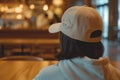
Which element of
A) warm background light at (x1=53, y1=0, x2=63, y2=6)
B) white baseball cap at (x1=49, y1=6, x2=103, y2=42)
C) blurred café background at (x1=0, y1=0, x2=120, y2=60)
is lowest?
blurred café background at (x1=0, y1=0, x2=120, y2=60)

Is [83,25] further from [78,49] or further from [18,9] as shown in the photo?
[18,9]

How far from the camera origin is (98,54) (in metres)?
0.96

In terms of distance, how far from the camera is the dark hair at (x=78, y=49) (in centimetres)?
94

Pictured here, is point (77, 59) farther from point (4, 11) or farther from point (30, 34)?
point (4, 11)

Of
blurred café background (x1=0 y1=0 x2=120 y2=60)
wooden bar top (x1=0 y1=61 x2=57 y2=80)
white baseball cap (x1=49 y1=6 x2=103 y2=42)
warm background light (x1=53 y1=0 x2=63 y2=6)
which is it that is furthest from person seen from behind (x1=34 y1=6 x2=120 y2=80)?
warm background light (x1=53 y1=0 x2=63 y2=6)

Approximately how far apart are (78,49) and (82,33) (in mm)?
60

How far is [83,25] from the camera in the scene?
0.92 m

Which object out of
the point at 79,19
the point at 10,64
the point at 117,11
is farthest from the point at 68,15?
the point at 117,11

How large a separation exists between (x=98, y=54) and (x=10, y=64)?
131 centimetres

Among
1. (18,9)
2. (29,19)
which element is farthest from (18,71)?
(18,9)

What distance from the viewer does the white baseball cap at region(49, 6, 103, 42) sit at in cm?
92

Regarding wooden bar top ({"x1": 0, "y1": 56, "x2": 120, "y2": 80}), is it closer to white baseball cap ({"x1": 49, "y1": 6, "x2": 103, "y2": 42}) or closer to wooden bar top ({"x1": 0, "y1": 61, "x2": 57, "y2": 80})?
wooden bar top ({"x1": 0, "y1": 61, "x2": 57, "y2": 80})

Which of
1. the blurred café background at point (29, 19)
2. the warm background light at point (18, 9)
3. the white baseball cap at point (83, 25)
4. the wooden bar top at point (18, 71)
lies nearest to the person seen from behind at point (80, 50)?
the white baseball cap at point (83, 25)

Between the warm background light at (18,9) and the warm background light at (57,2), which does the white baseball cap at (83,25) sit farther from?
the warm background light at (57,2)
